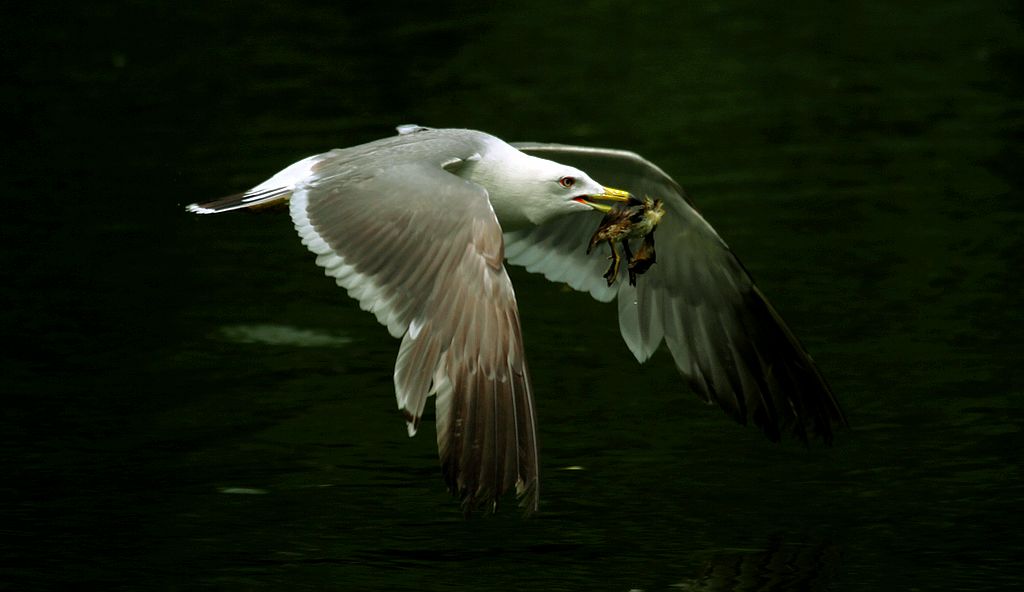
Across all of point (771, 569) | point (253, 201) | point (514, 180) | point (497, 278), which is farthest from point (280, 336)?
point (771, 569)

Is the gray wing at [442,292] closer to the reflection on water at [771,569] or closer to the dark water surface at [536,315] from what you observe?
the dark water surface at [536,315]

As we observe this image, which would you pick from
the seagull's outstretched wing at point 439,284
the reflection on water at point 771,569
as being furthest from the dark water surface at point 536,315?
the seagull's outstretched wing at point 439,284

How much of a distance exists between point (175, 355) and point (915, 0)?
10021 mm

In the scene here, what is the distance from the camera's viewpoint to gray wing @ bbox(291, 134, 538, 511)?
18.9 feet

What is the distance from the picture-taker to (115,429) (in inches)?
312

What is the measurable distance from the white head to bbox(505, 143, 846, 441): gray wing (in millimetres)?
297

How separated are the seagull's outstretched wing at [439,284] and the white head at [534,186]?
120mm

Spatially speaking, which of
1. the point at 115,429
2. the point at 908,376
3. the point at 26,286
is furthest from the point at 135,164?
the point at 908,376

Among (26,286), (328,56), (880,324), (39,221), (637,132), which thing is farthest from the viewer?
(328,56)

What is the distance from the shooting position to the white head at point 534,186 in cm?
702

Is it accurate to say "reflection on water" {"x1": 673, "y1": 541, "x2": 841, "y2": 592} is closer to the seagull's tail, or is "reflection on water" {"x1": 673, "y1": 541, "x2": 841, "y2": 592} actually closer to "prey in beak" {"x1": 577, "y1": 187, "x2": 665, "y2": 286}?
"prey in beak" {"x1": 577, "y1": 187, "x2": 665, "y2": 286}

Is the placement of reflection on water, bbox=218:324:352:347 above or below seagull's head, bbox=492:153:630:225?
below

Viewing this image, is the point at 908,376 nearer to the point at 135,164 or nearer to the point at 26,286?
the point at 26,286

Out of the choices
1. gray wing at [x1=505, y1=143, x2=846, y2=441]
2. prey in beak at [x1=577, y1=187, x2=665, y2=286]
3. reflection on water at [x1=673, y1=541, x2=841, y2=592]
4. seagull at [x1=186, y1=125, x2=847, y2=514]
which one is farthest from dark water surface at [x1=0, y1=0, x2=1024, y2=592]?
prey in beak at [x1=577, y1=187, x2=665, y2=286]
